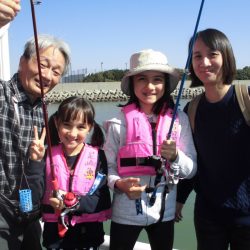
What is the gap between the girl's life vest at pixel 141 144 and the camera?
256 centimetres

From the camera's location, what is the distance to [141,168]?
256 cm

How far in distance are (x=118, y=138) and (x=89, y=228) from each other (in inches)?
25.4

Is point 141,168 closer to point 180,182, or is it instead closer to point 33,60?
point 180,182

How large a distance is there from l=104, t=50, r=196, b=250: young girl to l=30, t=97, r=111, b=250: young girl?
0.10 metres

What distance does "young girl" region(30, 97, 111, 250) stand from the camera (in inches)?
98.1

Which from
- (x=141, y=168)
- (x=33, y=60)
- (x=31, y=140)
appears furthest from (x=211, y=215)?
(x=33, y=60)

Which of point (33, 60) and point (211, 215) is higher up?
point (33, 60)

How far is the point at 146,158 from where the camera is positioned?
2.55 meters

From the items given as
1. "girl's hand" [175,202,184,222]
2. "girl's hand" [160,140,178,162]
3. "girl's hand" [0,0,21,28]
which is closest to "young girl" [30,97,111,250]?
"girl's hand" [160,140,178,162]

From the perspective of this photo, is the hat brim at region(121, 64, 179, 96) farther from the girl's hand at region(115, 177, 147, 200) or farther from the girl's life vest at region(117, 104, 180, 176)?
the girl's hand at region(115, 177, 147, 200)

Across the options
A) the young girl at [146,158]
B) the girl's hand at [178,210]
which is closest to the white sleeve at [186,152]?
the young girl at [146,158]

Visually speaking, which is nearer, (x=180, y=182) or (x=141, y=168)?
(x=141, y=168)

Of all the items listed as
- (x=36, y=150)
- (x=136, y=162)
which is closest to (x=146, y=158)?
(x=136, y=162)

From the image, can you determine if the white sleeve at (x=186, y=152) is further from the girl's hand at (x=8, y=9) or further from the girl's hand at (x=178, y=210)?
the girl's hand at (x=8, y=9)
